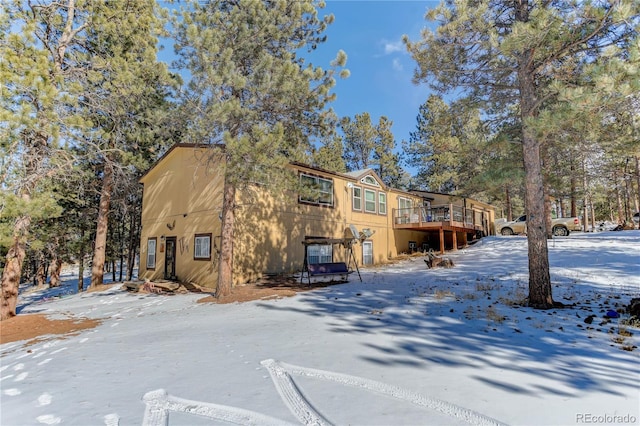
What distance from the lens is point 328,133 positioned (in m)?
11.5

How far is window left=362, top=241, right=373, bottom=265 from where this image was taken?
1853 cm

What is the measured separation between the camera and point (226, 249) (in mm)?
10742

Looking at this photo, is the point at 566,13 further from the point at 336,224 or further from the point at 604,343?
the point at 336,224

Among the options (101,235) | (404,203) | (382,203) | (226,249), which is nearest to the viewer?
(226,249)

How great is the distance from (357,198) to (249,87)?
10376mm

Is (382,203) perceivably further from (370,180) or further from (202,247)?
(202,247)

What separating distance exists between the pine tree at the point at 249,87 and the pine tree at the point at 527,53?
3.04m

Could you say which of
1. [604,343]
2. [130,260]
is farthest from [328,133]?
[130,260]

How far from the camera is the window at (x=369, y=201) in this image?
752 inches

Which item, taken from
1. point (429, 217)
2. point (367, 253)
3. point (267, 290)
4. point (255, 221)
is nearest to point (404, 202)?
point (429, 217)

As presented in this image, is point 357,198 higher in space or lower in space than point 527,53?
lower

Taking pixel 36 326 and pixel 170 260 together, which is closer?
pixel 36 326

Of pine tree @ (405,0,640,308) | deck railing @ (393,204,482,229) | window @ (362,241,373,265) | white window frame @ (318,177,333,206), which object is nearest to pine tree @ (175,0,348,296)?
pine tree @ (405,0,640,308)

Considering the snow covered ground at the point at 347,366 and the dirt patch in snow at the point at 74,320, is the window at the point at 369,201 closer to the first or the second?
the dirt patch in snow at the point at 74,320
